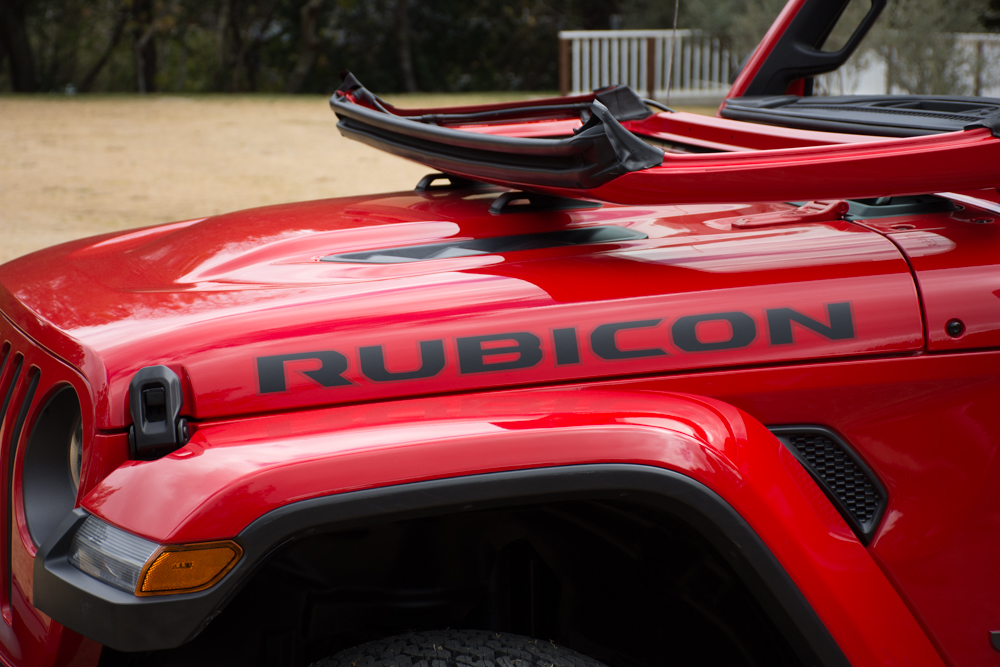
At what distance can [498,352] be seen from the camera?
4.48ft

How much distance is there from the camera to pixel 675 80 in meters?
18.1

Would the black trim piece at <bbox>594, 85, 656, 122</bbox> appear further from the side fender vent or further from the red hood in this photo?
the side fender vent

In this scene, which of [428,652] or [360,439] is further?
[428,652]

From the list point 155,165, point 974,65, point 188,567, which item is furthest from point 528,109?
point 974,65

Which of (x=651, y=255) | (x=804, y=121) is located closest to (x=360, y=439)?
(x=651, y=255)

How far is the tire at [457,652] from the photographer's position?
1.34 metres

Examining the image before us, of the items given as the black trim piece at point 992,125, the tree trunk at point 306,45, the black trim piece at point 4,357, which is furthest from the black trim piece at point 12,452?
the tree trunk at point 306,45

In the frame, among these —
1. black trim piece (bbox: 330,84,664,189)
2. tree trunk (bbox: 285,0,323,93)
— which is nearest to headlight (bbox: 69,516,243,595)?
black trim piece (bbox: 330,84,664,189)

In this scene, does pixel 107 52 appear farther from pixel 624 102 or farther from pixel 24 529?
pixel 24 529

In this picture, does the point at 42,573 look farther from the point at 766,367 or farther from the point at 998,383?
the point at 998,383

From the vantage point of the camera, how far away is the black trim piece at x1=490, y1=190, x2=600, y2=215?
1.89 metres

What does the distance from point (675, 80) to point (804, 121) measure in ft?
55.2

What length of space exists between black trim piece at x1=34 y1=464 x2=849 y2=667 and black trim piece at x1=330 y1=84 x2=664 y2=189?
0.45 meters

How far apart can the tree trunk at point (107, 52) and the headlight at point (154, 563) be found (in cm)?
2405
